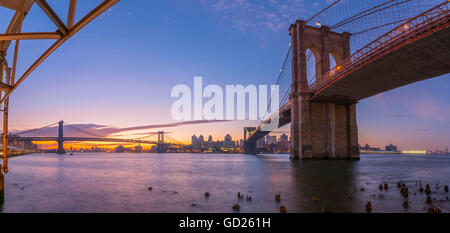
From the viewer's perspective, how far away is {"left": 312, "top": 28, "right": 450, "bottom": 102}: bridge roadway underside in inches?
1125

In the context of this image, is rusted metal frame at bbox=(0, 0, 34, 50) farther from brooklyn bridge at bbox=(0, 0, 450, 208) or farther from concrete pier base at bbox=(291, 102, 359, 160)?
concrete pier base at bbox=(291, 102, 359, 160)

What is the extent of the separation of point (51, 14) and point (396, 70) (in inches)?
1620

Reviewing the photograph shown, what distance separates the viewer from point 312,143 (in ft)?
168

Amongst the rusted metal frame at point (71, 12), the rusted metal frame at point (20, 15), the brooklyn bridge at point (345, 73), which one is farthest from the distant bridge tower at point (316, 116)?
the rusted metal frame at point (71, 12)

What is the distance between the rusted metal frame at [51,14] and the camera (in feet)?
17.3

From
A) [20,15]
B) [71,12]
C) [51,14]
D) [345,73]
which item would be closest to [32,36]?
[51,14]

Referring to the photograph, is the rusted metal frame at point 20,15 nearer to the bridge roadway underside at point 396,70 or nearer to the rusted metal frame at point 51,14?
the rusted metal frame at point 51,14

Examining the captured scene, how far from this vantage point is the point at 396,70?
3656cm

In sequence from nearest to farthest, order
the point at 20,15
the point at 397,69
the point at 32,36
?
the point at 32,36 < the point at 20,15 < the point at 397,69

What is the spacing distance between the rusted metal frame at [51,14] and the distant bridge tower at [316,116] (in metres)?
46.8

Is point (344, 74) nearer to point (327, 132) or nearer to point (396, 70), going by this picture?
point (396, 70)

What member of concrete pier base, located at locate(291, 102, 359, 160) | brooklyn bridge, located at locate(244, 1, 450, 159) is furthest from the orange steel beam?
concrete pier base, located at locate(291, 102, 359, 160)
